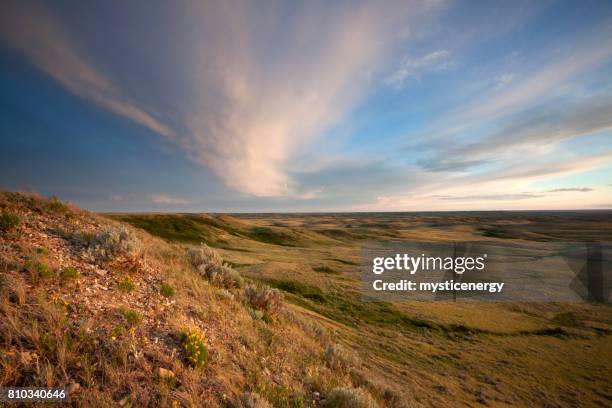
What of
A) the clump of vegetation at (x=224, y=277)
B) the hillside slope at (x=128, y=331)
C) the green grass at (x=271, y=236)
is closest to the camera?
the hillside slope at (x=128, y=331)

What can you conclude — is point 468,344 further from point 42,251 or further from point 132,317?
point 42,251

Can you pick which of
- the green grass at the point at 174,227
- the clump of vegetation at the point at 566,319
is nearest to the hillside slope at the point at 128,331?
the clump of vegetation at the point at 566,319

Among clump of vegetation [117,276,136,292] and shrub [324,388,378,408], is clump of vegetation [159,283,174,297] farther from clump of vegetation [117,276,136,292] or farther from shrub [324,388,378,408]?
shrub [324,388,378,408]

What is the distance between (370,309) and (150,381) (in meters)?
23.5

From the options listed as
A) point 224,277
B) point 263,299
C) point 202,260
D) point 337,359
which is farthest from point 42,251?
point 337,359

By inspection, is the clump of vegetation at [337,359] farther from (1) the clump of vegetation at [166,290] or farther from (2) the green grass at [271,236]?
(2) the green grass at [271,236]

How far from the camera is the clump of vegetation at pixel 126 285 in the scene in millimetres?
7387

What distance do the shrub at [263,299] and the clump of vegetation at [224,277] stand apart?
1.93 ft

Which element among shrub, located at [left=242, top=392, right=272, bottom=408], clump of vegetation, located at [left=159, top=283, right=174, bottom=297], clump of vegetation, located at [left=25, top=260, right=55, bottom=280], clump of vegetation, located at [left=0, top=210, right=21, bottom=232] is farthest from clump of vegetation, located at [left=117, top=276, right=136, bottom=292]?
shrub, located at [left=242, top=392, right=272, bottom=408]

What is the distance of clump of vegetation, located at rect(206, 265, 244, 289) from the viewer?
1165 centimetres

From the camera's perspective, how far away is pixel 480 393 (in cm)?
1455

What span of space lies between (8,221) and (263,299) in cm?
850

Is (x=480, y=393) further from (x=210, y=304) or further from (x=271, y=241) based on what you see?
(x=271, y=241)

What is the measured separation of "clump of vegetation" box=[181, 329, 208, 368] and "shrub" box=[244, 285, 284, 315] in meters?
4.92
